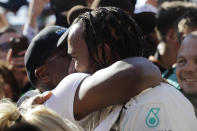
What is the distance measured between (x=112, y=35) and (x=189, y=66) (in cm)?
133

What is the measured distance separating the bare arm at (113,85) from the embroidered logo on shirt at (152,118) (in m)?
0.10

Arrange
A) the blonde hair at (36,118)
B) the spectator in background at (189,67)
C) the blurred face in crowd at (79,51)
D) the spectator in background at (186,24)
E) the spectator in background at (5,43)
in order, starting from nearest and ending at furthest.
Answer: the blonde hair at (36,118) < the blurred face in crowd at (79,51) < the spectator in background at (189,67) < the spectator in background at (186,24) < the spectator in background at (5,43)

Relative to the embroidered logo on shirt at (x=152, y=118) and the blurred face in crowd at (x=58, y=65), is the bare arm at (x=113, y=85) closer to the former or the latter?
the embroidered logo on shirt at (x=152, y=118)

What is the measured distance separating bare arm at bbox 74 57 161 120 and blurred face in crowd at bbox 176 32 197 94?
125cm

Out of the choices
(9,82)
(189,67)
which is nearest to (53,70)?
(189,67)

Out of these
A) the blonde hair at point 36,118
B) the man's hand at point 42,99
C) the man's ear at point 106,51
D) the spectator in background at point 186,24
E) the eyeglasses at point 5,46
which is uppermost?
the man's ear at point 106,51

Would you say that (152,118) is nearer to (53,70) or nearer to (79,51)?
(79,51)

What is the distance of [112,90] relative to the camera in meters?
1.84

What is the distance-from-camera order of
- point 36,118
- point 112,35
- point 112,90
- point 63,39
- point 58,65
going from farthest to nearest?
1. point 58,65
2. point 63,39
3. point 112,35
4. point 112,90
5. point 36,118

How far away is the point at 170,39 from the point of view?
411 centimetres

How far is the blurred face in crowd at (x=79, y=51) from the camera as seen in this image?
78.7 inches

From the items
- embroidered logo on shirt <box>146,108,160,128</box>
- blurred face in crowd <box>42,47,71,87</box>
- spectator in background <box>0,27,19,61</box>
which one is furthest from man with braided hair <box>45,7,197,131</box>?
spectator in background <box>0,27,19,61</box>

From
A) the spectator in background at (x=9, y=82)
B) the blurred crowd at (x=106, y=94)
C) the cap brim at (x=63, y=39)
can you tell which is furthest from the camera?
the spectator in background at (x=9, y=82)

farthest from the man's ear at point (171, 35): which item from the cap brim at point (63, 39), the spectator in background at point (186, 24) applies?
the cap brim at point (63, 39)
